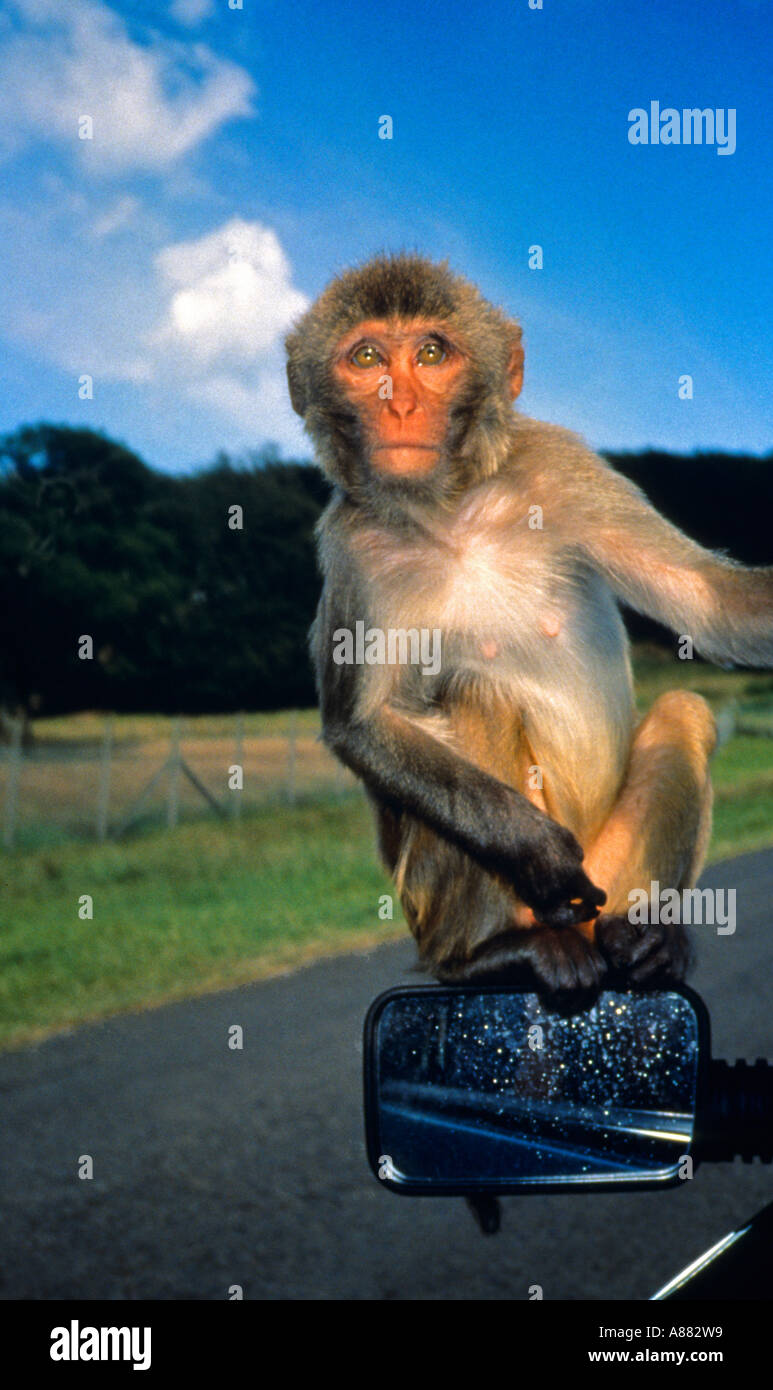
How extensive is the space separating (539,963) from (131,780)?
14.9 m

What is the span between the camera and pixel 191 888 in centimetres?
1347

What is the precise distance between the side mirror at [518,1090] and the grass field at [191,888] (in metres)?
7.01

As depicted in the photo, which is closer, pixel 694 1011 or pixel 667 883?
pixel 694 1011

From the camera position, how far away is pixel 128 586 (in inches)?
376

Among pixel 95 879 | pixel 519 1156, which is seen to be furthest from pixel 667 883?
pixel 95 879

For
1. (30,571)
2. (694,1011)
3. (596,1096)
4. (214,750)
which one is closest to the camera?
(694,1011)

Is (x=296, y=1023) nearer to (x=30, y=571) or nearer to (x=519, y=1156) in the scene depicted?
(x=30, y=571)

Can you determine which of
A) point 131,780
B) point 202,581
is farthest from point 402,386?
point 131,780

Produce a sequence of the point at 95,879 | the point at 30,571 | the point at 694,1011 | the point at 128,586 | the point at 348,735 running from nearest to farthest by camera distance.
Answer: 1. the point at 694,1011
2. the point at 348,735
3. the point at 128,586
4. the point at 30,571
5. the point at 95,879

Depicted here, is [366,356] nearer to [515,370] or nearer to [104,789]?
[515,370]

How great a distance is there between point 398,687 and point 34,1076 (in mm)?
7010

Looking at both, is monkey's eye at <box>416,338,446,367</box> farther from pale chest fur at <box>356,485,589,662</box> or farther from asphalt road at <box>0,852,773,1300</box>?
asphalt road at <box>0,852,773,1300</box>
